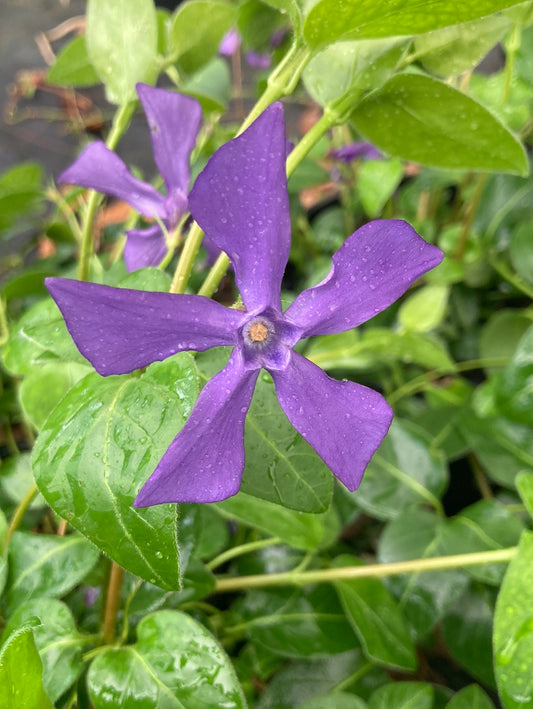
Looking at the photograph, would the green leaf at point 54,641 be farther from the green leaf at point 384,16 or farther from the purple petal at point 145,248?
the green leaf at point 384,16

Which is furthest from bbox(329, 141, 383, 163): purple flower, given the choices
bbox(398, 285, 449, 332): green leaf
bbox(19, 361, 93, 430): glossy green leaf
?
bbox(19, 361, 93, 430): glossy green leaf

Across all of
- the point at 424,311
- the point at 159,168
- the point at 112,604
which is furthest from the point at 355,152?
the point at 112,604

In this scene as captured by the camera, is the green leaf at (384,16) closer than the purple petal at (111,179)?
Yes

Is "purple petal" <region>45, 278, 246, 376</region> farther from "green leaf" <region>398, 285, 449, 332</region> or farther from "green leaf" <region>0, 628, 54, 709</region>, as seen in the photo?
"green leaf" <region>398, 285, 449, 332</region>

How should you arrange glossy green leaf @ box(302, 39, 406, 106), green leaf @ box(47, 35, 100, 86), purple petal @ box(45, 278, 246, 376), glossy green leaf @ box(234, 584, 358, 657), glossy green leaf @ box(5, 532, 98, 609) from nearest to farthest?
purple petal @ box(45, 278, 246, 376), glossy green leaf @ box(302, 39, 406, 106), glossy green leaf @ box(5, 532, 98, 609), glossy green leaf @ box(234, 584, 358, 657), green leaf @ box(47, 35, 100, 86)

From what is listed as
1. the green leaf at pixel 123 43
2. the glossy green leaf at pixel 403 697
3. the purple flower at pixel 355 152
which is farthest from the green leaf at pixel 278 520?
the purple flower at pixel 355 152

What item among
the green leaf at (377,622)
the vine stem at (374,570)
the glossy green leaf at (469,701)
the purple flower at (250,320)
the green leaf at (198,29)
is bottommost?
the glossy green leaf at (469,701)
